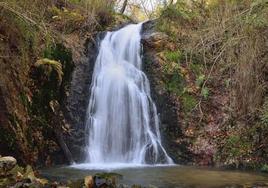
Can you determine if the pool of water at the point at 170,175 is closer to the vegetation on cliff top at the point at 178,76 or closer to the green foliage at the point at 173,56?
the vegetation on cliff top at the point at 178,76

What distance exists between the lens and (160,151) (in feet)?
36.8

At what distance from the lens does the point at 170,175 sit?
8.74 meters

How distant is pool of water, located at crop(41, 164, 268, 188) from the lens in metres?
7.77

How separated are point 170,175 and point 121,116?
132 inches

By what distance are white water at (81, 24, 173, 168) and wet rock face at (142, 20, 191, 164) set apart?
170 mm

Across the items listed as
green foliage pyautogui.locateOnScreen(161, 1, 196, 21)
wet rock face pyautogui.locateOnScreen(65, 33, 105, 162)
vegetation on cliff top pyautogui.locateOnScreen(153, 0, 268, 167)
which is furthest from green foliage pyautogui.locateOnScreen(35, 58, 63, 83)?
green foliage pyautogui.locateOnScreen(161, 1, 196, 21)

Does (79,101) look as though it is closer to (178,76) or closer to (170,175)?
(178,76)

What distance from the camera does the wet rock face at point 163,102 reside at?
11367 millimetres

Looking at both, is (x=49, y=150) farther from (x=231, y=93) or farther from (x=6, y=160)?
(x=231, y=93)

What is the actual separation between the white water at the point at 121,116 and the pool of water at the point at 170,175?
31.7 inches

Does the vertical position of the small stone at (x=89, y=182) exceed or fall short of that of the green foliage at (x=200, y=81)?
it falls short

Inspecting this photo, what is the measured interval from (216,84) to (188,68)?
100 centimetres

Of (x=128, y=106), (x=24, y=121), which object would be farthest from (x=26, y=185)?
(x=128, y=106)

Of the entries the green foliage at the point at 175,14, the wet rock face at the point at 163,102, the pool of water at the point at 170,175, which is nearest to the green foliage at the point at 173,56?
the wet rock face at the point at 163,102
